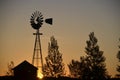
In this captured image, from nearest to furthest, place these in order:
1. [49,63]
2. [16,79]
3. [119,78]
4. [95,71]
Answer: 1. [16,79]
2. [119,78]
3. [95,71]
4. [49,63]

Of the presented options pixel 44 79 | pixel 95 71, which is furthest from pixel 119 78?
pixel 44 79

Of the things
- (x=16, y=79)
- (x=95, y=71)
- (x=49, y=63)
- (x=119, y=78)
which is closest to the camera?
(x=16, y=79)

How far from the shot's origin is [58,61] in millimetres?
80438

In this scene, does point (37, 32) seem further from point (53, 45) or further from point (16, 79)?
point (53, 45)

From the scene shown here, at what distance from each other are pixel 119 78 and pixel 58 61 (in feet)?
46.2

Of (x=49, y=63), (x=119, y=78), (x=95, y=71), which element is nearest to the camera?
(x=119, y=78)

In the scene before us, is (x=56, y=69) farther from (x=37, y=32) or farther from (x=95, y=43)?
(x=37, y=32)

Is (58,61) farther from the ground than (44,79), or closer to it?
farther from the ground

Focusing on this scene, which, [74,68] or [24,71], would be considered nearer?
[24,71]

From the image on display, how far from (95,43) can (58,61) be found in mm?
7865

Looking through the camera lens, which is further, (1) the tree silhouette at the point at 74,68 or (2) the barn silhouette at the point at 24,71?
(1) the tree silhouette at the point at 74,68

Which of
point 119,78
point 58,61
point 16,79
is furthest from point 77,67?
point 16,79

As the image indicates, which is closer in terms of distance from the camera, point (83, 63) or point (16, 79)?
point (16, 79)

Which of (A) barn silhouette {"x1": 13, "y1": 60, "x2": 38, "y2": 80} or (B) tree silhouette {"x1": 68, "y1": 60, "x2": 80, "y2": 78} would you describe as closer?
(A) barn silhouette {"x1": 13, "y1": 60, "x2": 38, "y2": 80}
